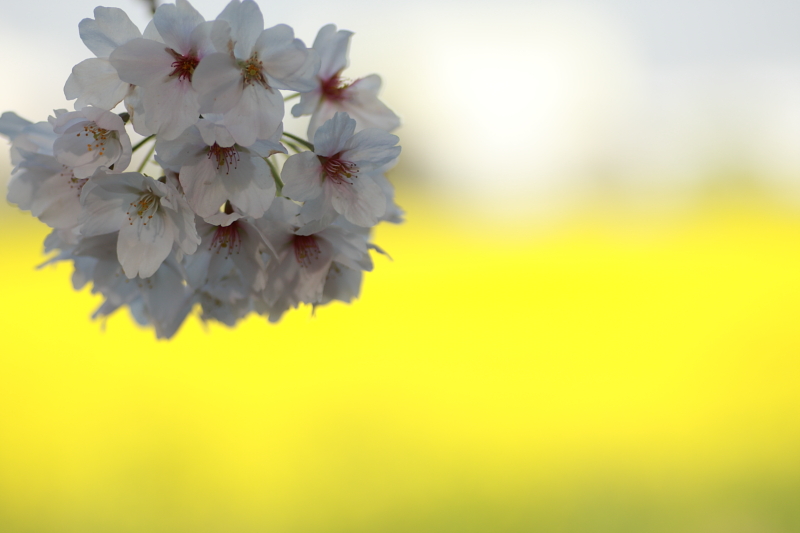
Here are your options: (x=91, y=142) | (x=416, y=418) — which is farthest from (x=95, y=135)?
(x=416, y=418)

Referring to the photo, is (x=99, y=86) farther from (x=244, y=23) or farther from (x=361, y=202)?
(x=361, y=202)

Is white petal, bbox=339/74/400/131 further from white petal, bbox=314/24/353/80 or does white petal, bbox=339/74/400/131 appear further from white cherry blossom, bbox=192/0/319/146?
white cherry blossom, bbox=192/0/319/146

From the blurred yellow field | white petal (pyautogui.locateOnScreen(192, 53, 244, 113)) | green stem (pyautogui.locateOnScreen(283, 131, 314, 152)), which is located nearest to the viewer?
white petal (pyautogui.locateOnScreen(192, 53, 244, 113))

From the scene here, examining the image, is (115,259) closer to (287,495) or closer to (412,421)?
(287,495)

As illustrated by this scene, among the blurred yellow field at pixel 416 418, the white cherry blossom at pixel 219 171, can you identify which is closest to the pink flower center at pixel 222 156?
the white cherry blossom at pixel 219 171

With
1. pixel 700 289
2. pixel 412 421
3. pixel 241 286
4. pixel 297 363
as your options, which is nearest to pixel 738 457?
pixel 412 421

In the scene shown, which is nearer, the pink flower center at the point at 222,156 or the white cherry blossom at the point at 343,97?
the pink flower center at the point at 222,156

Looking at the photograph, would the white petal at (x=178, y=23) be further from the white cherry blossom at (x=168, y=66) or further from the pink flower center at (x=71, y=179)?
the pink flower center at (x=71, y=179)

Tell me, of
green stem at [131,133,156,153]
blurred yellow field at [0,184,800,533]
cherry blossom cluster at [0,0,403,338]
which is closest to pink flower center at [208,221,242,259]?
cherry blossom cluster at [0,0,403,338]
